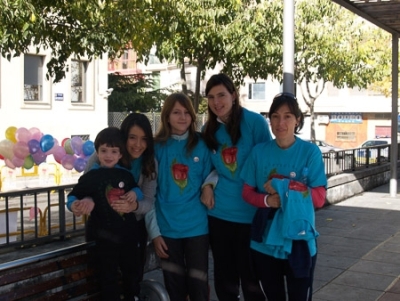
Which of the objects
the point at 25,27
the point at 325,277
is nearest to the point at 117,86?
the point at 25,27

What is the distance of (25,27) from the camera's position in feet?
24.2

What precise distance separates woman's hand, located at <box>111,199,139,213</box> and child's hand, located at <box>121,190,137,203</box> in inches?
0.5

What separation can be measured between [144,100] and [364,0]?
2422 cm

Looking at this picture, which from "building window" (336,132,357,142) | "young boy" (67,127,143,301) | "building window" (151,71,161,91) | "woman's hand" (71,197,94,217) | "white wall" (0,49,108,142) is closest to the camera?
"woman's hand" (71,197,94,217)

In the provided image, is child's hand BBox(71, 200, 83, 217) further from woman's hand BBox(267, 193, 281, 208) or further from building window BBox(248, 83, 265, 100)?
building window BBox(248, 83, 265, 100)

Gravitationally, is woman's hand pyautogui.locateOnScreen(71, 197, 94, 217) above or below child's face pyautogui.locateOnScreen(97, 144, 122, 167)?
below

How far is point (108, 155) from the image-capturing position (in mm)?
3445

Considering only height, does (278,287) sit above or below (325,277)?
above

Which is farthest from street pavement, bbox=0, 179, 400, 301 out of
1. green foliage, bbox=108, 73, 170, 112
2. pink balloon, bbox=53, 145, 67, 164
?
green foliage, bbox=108, 73, 170, 112

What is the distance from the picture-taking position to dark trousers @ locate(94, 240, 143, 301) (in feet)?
11.5

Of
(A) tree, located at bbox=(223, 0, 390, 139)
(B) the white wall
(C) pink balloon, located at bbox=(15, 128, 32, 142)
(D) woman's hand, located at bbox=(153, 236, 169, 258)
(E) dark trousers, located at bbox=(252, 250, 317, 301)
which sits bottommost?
(E) dark trousers, located at bbox=(252, 250, 317, 301)

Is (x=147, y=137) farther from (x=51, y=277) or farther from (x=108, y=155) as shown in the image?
(x=51, y=277)

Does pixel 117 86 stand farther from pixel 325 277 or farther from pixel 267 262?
pixel 267 262

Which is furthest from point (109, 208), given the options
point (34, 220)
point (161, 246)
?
point (34, 220)
